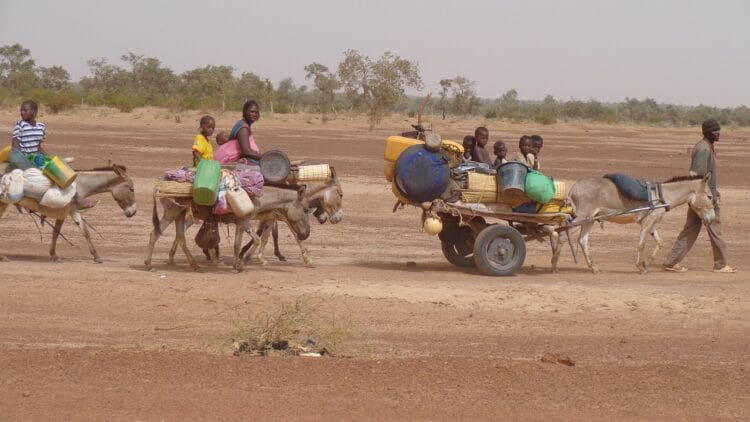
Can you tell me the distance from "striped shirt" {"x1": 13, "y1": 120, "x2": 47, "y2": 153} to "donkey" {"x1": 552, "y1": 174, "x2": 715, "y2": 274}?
22.9ft

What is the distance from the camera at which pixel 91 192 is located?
1496 cm

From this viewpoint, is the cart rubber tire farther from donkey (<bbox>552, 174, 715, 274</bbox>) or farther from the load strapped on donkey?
donkey (<bbox>552, 174, 715, 274</bbox>)

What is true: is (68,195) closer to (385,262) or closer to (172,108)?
(385,262)

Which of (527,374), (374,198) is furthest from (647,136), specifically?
(527,374)

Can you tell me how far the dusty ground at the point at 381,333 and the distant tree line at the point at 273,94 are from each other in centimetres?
3152

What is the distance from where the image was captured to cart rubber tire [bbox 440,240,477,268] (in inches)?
604

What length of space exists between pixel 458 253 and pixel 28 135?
597 cm

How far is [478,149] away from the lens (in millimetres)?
15094

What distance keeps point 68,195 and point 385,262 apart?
4559 millimetres

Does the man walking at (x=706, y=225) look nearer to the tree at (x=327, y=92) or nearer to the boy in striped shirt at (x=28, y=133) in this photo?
the boy in striped shirt at (x=28, y=133)

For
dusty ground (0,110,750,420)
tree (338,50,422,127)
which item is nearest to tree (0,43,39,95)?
tree (338,50,422,127)

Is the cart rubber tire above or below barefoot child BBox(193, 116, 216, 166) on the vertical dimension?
below

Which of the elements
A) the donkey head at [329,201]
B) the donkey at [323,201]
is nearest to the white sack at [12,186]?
the donkey at [323,201]

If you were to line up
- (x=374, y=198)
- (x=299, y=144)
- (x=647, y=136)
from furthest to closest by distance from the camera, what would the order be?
(x=647, y=136), (x=299, y=144), (x=374, y=198)
